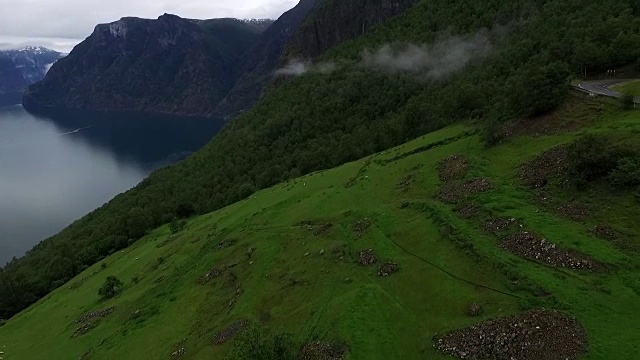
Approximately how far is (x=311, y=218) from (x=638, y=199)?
2826 cm

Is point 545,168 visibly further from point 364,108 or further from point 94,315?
point 364,108

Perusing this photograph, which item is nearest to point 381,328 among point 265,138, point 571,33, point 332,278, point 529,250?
point 332,278

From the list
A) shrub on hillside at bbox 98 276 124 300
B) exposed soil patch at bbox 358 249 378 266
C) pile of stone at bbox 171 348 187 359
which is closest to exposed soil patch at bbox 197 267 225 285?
pile of stone at bbox 171 348 187 359

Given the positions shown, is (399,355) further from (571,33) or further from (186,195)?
(186,195)

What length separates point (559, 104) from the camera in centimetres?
4859

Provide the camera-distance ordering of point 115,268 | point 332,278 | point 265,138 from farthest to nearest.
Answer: point 265,138
point 115,268
point 332,278

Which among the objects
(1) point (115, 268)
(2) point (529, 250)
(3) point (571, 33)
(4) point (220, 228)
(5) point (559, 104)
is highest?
(3) point (571, 33)

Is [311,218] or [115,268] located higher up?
[311,218]

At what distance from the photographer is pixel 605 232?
29719 millimetres

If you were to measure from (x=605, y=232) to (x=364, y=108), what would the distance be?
320ft

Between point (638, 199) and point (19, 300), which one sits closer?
point (638, 199)

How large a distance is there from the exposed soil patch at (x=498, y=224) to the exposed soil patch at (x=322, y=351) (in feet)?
48.8

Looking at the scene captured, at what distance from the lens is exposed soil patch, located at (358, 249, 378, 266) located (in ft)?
113

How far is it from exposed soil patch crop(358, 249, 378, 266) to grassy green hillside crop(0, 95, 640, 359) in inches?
21.0
